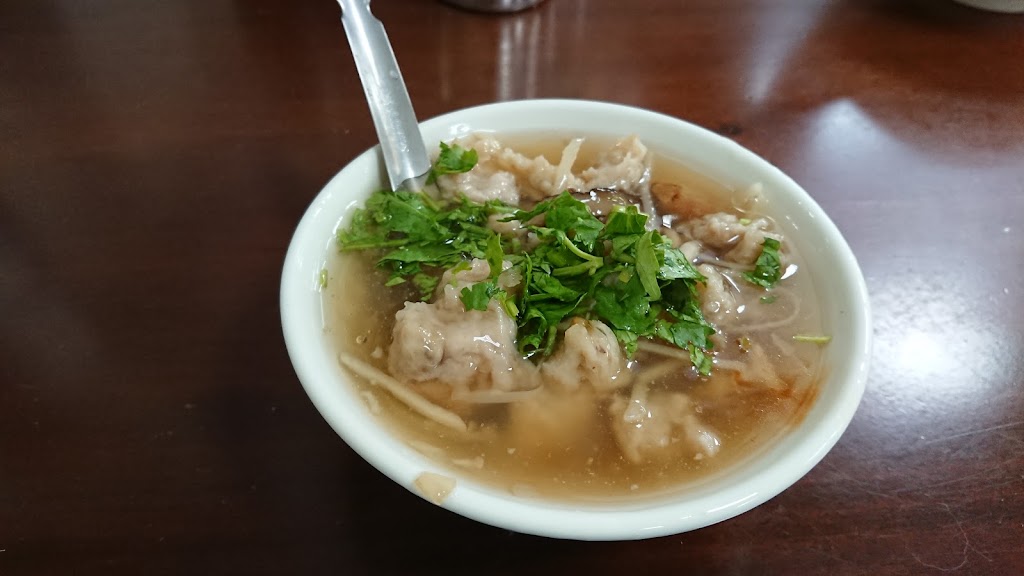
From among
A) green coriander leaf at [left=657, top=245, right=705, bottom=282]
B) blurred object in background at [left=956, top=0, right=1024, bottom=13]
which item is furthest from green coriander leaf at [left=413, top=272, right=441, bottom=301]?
blurred object in background at [left=956, top=0, right=1024, bottom=13]

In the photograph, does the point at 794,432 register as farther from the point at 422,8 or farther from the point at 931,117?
the point at 422,8

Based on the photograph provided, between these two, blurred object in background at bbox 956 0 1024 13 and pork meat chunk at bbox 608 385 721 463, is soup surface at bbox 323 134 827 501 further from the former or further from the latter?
blurred object in background at bbox 956 0 1024 13

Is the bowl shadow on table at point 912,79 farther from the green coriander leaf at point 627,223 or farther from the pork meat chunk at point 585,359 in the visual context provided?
the pork meat chunk at point 585,359

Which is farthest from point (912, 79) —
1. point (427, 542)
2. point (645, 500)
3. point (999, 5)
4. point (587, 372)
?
point (427, 542)

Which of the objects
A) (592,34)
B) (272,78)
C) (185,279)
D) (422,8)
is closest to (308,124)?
(272,78)

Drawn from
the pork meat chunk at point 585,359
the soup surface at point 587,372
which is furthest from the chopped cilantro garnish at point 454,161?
the pork meat chunk at point 585,359

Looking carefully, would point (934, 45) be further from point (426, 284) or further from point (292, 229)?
point (292, 229)
